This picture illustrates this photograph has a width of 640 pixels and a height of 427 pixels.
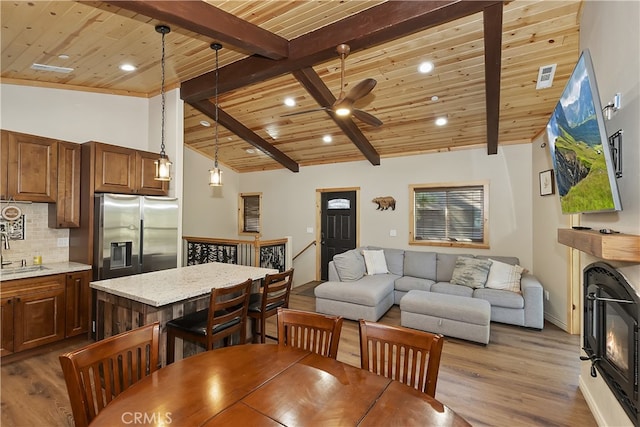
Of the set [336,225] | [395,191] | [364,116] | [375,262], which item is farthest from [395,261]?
[364,116]

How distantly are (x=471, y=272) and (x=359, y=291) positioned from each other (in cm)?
176

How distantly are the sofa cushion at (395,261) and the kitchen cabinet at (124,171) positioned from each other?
3.86 metres

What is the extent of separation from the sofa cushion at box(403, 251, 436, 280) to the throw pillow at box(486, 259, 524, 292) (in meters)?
0.91

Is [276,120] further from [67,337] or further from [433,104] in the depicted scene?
[67,337]

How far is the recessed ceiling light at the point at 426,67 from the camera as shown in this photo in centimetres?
345

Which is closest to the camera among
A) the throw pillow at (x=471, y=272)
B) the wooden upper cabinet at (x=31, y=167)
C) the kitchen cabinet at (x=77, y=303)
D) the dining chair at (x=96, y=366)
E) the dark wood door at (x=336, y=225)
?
the dining chair at (x=96, y=366)

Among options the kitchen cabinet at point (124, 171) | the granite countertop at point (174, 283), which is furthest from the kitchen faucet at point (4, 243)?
the granite countertop at point (174, 283)

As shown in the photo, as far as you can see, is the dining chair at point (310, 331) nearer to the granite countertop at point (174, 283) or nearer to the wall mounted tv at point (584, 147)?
the granite countertop at point (174, 283)

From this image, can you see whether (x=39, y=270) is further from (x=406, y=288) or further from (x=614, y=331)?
(x=614, y=331)

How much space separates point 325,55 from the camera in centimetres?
315

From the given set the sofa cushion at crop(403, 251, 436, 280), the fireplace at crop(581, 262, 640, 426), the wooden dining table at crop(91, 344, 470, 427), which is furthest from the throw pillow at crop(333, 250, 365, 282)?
the wooden dining table at crop(91, 344, 470, 427)

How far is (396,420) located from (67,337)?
397cm

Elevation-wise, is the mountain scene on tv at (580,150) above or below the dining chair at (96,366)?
above

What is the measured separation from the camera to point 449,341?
12.0ft
